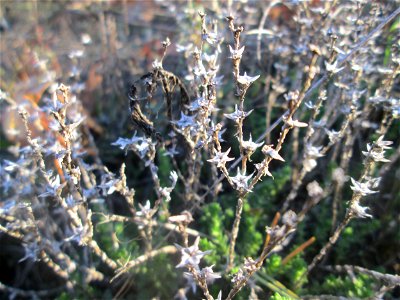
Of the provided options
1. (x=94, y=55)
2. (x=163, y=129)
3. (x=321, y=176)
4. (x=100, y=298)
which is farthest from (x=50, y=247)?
(x=94, y=55)

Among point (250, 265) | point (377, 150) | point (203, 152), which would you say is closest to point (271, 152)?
point (250, 265)

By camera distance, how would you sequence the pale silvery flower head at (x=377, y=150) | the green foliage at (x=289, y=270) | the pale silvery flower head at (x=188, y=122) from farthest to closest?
the green foliage at (x=289, y=270), the pale silvery flower head at (x=188, y=122), the pale silvery flower head at (x=377, y=150)

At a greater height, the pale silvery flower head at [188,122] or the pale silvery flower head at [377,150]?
the pale silvery flower head at [188,122]

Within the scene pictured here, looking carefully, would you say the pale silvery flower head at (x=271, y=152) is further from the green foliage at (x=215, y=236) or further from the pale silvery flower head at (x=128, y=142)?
the green foliage at (x=215, y=236)

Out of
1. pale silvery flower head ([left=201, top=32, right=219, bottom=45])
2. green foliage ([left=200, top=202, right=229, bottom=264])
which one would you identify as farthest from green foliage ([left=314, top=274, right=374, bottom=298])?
pale silvery flower head ([left=201, top=32, right=219, bottom=45])

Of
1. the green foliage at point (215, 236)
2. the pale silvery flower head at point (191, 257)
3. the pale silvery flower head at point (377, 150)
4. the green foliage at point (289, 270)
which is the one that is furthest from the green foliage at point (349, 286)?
the pale silvery flower head at point (191, 257)

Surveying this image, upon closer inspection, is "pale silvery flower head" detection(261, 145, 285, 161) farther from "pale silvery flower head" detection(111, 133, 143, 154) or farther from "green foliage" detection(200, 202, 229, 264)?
"green foliage" detection(200, 202, 229, 264)

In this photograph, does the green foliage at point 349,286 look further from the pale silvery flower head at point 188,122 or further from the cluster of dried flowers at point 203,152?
the pale silvery flower head at point 188,122

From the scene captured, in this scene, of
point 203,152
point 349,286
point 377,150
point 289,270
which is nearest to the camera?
point 377,150

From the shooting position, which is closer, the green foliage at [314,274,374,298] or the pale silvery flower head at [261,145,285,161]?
the pale silvery flower head at [261,145,285,161]

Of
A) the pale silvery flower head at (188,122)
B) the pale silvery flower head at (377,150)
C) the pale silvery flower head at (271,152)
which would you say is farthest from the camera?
the pale silvery flower head at (188,122)

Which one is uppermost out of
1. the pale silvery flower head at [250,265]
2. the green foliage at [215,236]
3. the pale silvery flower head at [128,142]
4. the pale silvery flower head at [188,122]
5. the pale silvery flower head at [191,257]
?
the pale silvery flower head at [188,122]

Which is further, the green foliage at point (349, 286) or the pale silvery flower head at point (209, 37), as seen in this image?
the green foliage at point (349, 286)

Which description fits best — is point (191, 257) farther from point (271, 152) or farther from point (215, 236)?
point (215, 236)
